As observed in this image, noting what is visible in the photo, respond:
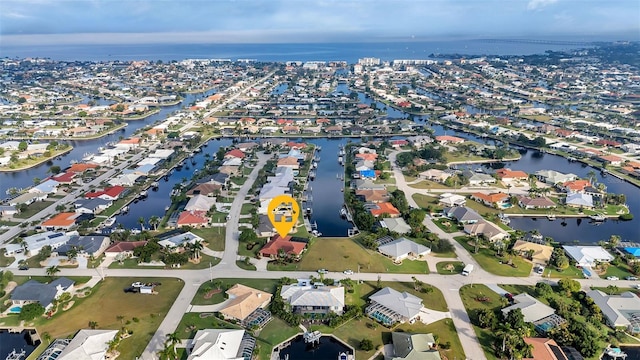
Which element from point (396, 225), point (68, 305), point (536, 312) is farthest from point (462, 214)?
point (68, 305)

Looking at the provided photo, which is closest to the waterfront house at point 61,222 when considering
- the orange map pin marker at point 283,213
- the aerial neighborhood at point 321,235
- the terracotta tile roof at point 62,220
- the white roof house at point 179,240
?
the terracotta tile roof at point 62,220

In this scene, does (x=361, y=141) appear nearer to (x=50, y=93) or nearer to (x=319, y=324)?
(x=319, y=324)

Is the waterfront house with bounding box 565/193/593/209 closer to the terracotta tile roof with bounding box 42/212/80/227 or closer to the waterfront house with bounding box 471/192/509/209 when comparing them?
the waterfront house with bounding box 471/192/509/209

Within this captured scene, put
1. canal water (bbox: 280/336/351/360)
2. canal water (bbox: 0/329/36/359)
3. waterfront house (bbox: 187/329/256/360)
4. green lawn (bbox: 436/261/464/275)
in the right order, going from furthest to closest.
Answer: green lawn (bbox: 436/261/464/275) < canal water (bbox: 0/329/36/359) < canal water (bbox: 280/336/351/360) < waterfront house (bbox: 187/329/256/360)

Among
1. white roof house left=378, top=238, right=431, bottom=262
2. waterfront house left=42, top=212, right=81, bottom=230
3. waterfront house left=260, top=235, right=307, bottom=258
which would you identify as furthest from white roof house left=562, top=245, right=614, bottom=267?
waterfront house left=42, top=212, right=81, bottom=230

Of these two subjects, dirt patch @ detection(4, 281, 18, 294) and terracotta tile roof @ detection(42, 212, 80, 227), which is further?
terracotta tile roof @ detection(42, 212, 80, 227)

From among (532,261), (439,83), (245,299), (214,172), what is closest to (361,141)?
(214,172)
